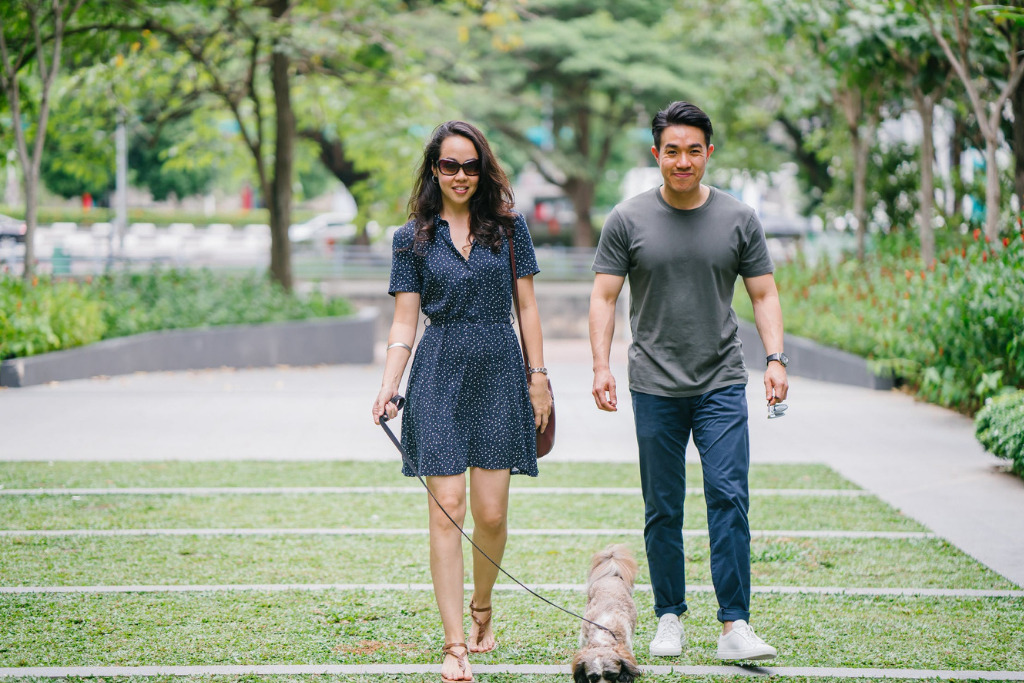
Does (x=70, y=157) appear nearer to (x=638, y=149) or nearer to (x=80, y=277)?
(x=80, y=277)

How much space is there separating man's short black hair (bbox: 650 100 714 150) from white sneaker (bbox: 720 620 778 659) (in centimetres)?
174

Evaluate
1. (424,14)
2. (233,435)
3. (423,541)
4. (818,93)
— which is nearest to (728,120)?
(818,93)

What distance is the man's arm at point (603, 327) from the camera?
4.30m

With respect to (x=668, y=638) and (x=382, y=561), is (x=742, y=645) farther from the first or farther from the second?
(x=382, y=561)

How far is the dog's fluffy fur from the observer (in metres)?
3.78

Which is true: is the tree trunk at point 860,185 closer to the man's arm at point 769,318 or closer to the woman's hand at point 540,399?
the man's arm at point 769,318

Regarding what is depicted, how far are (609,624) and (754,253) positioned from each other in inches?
56.8

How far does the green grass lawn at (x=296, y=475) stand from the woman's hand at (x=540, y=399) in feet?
10.9

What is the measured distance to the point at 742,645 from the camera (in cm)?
406

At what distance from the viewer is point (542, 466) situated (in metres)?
8.24

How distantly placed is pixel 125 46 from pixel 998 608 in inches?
649

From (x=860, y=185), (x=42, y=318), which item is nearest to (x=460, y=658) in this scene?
(x=42, y=318)

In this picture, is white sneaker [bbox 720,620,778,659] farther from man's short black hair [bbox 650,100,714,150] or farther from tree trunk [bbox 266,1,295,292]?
tree trunk [bbox 266,1,295,292]

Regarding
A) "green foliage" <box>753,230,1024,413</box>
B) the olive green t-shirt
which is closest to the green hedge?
"green foliage" <box>753,230,1024,413</box>
